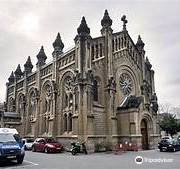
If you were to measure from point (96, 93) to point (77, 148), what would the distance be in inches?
340

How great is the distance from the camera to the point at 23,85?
4653cm

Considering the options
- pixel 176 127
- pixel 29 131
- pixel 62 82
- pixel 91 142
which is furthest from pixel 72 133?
pixel 176 127

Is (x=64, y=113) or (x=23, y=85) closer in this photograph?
(x=64, y=113)

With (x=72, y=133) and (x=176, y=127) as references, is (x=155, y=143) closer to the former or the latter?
(x=72, y=133)

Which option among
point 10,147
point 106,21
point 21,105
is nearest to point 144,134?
point 106,21

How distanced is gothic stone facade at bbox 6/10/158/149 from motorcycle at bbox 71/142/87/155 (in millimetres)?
1055

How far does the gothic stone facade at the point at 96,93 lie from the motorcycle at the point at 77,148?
3.46 ft

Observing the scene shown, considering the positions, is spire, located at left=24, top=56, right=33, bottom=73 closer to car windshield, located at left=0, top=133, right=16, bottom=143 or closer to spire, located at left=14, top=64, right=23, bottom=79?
spire, located at left=14, top=64, right=23, bottom=79

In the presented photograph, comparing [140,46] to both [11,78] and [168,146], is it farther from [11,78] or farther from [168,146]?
[11,78]

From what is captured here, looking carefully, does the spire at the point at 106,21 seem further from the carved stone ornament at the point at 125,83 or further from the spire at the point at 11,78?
the spire at the point at 11,78

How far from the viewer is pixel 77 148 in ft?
85.7

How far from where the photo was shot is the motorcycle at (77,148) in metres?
25.5

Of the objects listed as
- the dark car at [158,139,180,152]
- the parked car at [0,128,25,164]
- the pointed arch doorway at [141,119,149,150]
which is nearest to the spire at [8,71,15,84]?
the pointed arch doorway at [141,119,149,150]

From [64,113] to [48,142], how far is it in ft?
16.7
